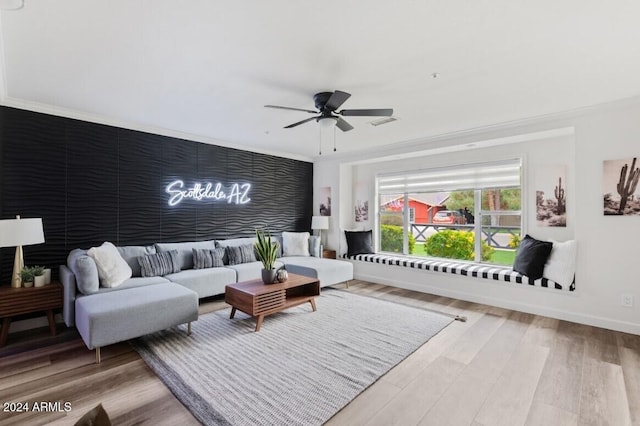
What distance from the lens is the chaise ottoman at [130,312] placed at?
2.62 meters

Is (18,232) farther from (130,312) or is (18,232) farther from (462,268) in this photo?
(462,268)

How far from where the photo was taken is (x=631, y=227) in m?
3.34

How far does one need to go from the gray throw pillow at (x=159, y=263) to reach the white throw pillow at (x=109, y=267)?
345 mm

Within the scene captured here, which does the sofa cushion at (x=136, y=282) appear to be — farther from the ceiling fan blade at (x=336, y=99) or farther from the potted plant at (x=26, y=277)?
the ceiling fan blade at (x=336, y=99)

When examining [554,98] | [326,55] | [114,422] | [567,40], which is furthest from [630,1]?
[114,422]

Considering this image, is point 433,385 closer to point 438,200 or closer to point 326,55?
point 326,55

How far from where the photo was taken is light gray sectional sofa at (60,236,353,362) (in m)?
2.68

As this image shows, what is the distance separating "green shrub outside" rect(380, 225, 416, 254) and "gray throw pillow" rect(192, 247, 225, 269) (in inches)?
Answer: 129

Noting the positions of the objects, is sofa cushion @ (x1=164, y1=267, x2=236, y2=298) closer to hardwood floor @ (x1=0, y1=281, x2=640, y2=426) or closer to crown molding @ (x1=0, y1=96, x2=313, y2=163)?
hardwood floor @ (x1=0, y1=281, x2=640, y2=426)

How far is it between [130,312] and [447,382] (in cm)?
281

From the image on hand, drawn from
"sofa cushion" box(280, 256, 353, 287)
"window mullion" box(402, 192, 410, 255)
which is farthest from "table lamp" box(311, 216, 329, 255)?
"window mullion" box(402, 192, 410, 255)

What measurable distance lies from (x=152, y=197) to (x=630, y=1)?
5240mm

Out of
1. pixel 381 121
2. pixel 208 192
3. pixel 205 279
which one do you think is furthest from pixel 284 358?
pixel 208 192

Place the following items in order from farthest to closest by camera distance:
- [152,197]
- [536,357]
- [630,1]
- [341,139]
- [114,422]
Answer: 1. [341,139]
2. [152,197]
3. [536,357]
4. [114,422]
5. [630,1]
